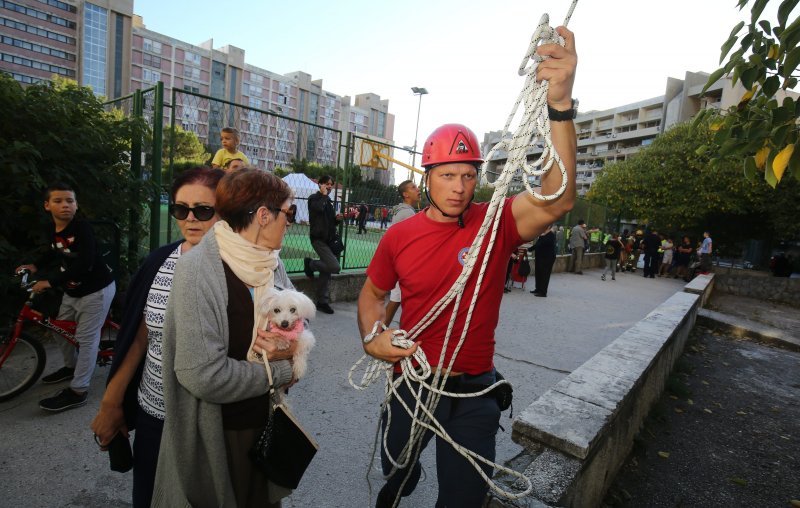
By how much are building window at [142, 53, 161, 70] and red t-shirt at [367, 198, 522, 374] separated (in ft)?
345

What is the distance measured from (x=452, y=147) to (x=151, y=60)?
106m

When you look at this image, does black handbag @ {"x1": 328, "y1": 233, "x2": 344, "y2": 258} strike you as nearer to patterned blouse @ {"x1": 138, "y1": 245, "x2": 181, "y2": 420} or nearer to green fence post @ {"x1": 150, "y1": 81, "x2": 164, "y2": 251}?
green fence post @ {"x1": 150, "y1": 81, "x2": 164, "y2": 251}

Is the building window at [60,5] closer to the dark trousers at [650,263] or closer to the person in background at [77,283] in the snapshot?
the dark trousers at [650,263]

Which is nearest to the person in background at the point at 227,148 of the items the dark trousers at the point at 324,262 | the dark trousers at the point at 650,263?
the dark trousers at the point at 324,262

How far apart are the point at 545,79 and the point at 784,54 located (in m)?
1.49

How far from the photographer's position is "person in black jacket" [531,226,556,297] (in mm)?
10227

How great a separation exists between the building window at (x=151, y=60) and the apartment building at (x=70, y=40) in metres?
10.7

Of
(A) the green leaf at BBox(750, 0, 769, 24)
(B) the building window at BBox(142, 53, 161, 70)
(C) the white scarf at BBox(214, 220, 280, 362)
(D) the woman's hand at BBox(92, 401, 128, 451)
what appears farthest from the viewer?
(B) the building window at BBox(142, 53, 161, 70)

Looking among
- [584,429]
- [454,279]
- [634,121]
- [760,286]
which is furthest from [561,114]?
[634,121]

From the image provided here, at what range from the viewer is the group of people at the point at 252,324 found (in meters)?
1.52

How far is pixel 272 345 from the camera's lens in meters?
1.68

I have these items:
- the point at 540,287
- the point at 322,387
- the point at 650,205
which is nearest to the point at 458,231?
the point at 322,387

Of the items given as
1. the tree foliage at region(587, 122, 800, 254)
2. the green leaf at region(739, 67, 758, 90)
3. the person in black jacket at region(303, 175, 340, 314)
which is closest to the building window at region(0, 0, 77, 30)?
the tree foliage at region(587, 122, 800, 254)

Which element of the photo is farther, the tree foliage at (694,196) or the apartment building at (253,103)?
the tree foliage at (694,196)
